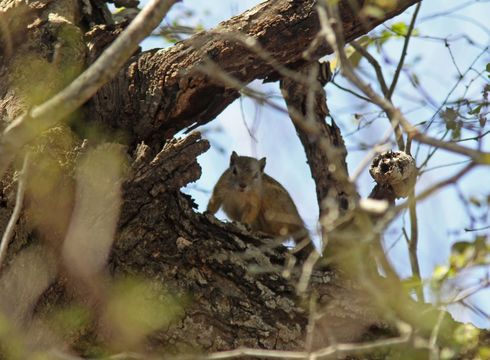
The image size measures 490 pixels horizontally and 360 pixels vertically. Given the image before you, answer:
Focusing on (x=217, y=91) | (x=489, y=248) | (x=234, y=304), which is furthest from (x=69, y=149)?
(x=489, y=248)

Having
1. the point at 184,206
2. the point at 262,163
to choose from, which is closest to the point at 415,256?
the point at 184,206

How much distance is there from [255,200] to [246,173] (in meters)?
0.33

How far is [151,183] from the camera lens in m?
4.19

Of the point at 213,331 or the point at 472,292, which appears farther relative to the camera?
the point at 213,331

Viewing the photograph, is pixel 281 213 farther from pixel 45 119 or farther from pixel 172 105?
pixel 45 119

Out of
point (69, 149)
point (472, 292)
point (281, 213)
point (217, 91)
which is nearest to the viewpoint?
point (472, 292)

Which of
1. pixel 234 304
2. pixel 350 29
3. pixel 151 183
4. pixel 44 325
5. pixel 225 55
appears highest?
pixel 350 29

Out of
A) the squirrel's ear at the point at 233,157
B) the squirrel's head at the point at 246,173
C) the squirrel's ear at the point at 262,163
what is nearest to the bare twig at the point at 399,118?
the squirrel's head at the point at 246,173

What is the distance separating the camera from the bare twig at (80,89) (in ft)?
9.39

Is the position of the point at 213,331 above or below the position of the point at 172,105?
below

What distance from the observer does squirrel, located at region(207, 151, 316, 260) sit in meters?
6.93

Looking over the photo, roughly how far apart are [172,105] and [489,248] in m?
Result: 2.16

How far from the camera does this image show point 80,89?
9.47ft

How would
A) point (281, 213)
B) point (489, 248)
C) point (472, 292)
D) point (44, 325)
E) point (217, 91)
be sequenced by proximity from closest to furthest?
point (472, 292) < point (489, 248) < point (44, 325) < point (217, 91) < point (281, 213)
